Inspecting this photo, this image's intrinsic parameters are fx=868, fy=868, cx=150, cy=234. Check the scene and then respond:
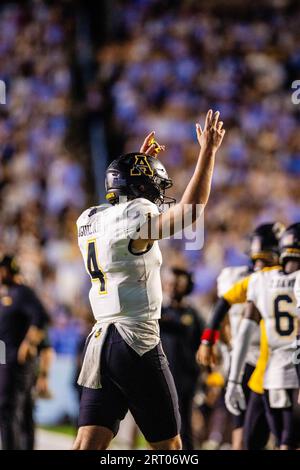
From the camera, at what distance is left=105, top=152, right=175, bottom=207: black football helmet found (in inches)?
169

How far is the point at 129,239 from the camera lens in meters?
4.09

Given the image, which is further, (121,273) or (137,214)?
(121,273)

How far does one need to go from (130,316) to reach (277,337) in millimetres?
1689

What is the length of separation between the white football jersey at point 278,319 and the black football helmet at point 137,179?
1407 mm

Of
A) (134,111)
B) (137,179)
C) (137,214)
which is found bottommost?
(137,214)

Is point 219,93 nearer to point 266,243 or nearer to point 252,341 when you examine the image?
point 266,243

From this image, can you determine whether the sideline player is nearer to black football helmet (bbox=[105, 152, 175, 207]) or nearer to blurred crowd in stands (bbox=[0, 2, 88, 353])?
black football helmet (bbox=[105, 152, 175, 207])

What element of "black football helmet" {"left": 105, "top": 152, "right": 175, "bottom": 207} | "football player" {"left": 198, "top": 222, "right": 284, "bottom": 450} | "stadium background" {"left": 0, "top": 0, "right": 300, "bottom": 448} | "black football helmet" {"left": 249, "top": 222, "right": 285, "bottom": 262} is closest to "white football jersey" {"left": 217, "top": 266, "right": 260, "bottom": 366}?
"football player" {"left": 198, "top": 222, "right": 284, "bottom": 450}

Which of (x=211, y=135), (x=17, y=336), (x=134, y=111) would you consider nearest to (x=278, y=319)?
(x=211, y=135)

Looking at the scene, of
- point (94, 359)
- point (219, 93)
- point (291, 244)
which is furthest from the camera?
point (219, 93)

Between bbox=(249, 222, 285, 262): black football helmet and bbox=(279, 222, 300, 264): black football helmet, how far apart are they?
53cm

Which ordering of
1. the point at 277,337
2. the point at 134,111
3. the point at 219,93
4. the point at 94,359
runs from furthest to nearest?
the point at 134,111 → the point at 219,93 → the point at 277,337 → the point at 94,359

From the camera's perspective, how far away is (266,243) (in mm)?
6039

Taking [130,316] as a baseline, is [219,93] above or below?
above
